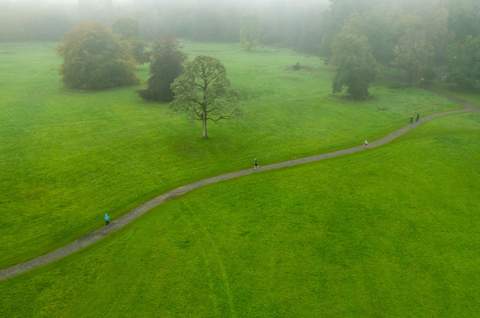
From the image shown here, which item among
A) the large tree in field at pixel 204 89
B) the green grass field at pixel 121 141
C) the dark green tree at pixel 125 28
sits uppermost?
the dark green tree at pixel 125 28

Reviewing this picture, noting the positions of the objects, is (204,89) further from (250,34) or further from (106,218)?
(250,34)

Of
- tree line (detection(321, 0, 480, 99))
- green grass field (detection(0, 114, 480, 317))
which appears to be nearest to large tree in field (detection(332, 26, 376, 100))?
tree line (detection(321, 0, 480, 99))

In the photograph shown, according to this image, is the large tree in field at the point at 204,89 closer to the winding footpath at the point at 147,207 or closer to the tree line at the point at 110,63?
the tree line at the point at 110,63

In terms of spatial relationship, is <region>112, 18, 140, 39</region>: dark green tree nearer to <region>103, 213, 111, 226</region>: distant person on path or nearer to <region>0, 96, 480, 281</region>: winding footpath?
<region>0, 96, 480, 281</region>: winding footpath

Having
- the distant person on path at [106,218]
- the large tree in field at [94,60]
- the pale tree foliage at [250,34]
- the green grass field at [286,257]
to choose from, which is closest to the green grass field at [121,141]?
the distant person on path at [106,218]

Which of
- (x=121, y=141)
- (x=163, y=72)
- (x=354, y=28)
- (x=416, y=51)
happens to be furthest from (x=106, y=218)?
(x=354, y=28)
